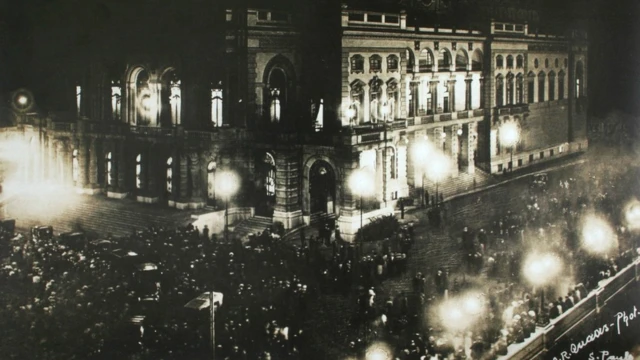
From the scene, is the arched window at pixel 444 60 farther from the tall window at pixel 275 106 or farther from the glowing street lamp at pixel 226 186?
the glowing street lamp at pixel 226 186

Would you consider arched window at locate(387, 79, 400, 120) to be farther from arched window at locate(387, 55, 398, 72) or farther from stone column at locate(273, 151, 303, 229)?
stone column at locate(273, 151, 303, 229)

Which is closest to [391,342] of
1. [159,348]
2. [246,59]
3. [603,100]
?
[159,348]

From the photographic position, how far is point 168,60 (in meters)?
19.4

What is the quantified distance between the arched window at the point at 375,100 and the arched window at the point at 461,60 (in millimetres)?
3816

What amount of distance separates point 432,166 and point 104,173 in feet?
39.5

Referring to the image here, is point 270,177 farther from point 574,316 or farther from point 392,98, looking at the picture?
point 574,316

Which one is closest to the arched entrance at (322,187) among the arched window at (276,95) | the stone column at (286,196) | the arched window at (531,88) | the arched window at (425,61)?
the stone column at (286,196)

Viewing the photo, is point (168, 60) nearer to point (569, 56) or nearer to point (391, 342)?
point (391, 342)

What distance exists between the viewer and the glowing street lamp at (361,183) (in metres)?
21.1

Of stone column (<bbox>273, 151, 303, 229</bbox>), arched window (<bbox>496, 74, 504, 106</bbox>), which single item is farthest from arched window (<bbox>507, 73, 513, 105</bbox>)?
stone column (<bbox>273, 151, 303, 229</bbox>)

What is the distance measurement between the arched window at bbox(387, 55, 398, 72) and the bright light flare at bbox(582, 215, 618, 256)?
906cm

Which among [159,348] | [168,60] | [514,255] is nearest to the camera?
[159,348]

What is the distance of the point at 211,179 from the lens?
19.2m

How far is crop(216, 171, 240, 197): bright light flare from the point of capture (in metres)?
19.4
